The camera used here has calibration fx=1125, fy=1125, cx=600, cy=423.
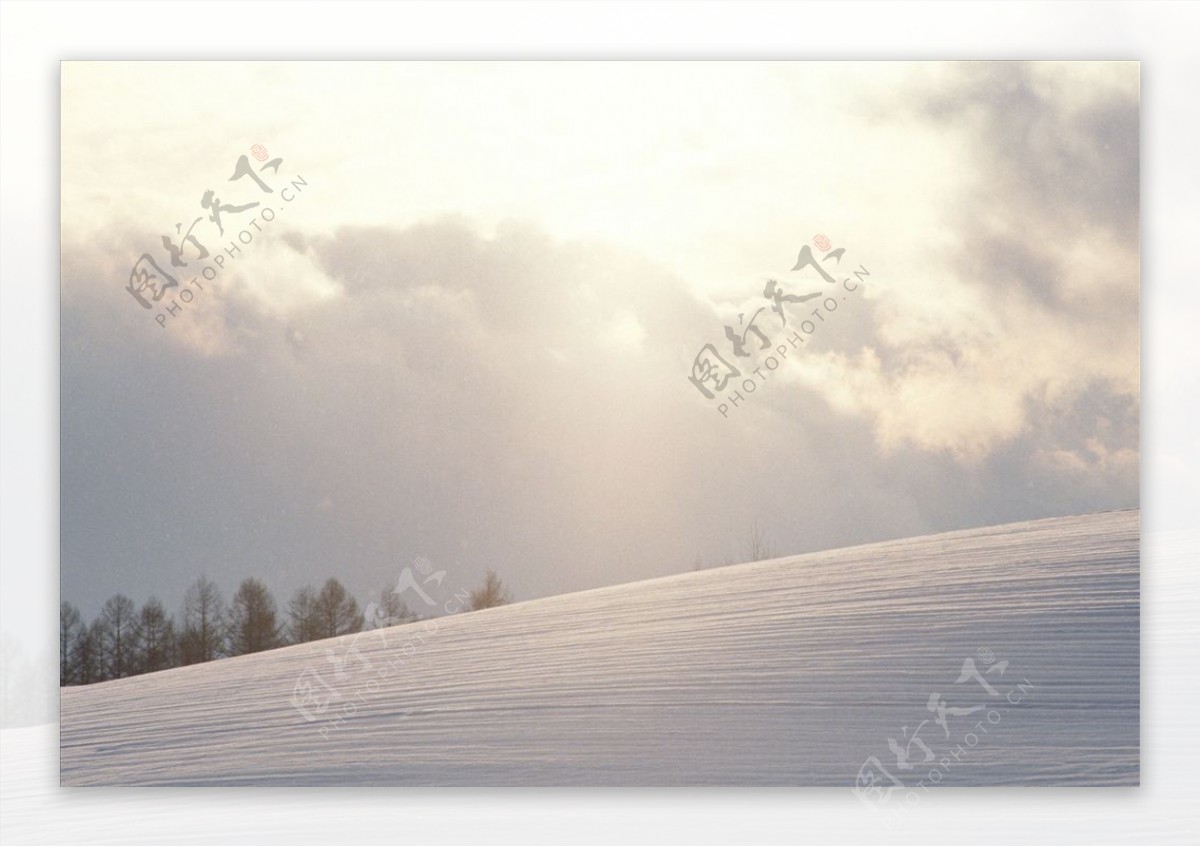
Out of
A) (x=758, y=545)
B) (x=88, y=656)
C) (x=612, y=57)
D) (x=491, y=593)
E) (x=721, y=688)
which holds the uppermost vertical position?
(x=612, y=57)

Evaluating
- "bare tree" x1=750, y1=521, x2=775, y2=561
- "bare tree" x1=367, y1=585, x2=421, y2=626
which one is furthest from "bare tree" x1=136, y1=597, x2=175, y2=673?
"bare tree" x1=750, y1=521, x2=775, y2=561

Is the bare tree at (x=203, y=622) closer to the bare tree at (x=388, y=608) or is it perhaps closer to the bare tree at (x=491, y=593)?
the bare tree at (x=388, y=608)

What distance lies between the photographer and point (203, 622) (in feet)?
13.1

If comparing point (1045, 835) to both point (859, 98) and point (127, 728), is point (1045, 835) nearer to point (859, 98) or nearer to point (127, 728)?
point (859, 98)

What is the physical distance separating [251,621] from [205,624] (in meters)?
0.17

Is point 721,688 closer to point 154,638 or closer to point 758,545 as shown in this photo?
point 758,545

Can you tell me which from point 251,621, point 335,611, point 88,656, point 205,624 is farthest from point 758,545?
point 88,656

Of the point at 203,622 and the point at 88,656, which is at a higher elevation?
the point at 203,622

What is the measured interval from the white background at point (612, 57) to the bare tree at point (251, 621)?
0.53 metres

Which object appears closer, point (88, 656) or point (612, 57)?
point (88, 656)

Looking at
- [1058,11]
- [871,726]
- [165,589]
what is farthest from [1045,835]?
[165,589]

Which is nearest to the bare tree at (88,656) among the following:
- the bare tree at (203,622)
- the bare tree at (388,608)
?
the bare tree at (203,622)

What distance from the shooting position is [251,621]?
3971 millimetres

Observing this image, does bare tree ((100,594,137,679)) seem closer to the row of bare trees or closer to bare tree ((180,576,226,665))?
the row of bare trees
